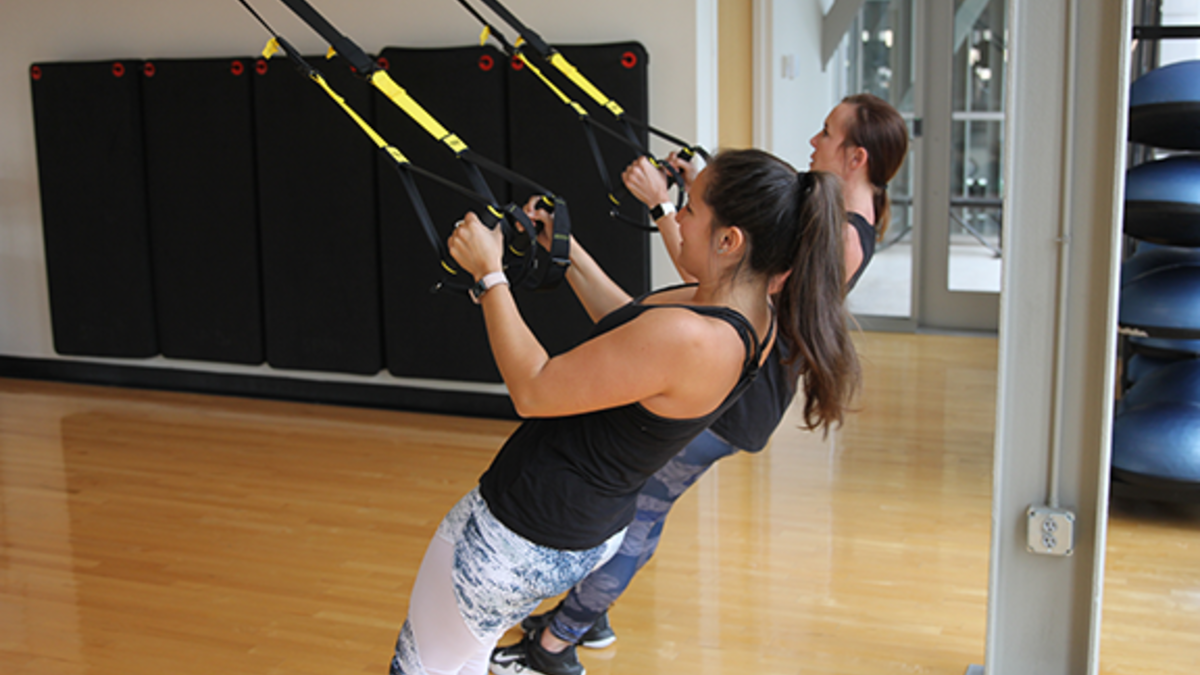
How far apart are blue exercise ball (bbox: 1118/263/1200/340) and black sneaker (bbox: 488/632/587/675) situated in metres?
2.33

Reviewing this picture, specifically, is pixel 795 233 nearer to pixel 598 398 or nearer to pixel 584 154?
pixel 598 398

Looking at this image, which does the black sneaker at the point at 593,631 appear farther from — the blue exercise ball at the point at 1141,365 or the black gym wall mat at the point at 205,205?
the black gym wall mat at the point at 205,205

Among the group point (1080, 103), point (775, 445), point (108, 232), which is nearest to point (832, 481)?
point (775, 445)

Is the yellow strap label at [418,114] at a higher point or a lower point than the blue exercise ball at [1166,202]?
higher

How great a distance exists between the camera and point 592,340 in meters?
1.61

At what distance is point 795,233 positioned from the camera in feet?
5.42

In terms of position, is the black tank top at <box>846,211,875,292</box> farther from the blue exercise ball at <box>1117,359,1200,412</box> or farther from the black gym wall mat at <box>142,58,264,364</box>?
the black gym wall mat at <box>142,58,264,364</box>

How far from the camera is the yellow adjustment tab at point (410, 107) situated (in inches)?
→ 73.4

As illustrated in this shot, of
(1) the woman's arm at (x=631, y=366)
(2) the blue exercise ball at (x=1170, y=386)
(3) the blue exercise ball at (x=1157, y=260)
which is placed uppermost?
(1) the woman's arm at (x=631, y=366)

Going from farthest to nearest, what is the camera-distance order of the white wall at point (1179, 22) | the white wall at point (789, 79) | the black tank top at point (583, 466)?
the white wall at point (789, 79) < the white wall at point (1179, 22) < the black tank top at point (583, 466)

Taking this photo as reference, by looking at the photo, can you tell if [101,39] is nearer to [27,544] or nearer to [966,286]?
[27,544]

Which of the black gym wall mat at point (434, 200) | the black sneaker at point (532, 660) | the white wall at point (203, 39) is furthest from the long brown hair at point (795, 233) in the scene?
the black gym wall mat at point (434, 200)

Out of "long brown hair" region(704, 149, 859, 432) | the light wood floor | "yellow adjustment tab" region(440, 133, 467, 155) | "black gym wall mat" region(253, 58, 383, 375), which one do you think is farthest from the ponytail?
"black gym wall mat" region(253, 58, 383, 375)

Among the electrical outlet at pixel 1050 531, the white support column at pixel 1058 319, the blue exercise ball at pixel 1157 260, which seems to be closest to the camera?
the white support column at pixel 1058 319
